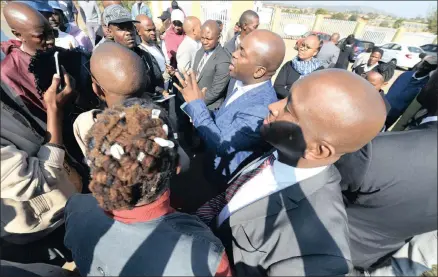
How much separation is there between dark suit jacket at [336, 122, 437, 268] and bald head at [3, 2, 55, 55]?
289cm

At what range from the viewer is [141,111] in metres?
0.98

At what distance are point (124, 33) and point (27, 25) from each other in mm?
1305

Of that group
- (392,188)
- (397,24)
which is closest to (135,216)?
(392,188)

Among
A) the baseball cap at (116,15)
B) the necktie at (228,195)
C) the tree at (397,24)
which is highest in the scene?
the baseball cap at (116,15)

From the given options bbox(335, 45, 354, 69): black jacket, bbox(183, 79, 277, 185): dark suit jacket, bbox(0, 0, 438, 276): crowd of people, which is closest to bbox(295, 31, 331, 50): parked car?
bbox(335, 45, 354, 69): black jacket

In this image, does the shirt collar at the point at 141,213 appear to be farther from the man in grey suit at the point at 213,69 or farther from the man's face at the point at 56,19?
the man's face at the point at 56,19

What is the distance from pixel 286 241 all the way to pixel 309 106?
76cm

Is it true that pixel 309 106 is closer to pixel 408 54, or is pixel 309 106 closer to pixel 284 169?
pixel 284 169

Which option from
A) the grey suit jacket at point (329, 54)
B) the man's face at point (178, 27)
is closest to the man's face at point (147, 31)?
the man's face at point (178, 27)

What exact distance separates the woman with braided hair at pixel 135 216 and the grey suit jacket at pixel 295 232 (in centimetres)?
32

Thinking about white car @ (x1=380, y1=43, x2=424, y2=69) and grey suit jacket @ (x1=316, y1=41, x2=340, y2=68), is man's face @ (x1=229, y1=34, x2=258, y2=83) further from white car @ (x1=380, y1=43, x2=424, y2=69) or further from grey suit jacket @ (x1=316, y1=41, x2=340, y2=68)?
white car @ (x1=380, y1=43, x2=424, y2=69)

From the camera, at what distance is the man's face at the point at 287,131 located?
1307 mm

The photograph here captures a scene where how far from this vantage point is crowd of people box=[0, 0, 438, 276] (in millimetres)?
967

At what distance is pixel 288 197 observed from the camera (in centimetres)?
129
